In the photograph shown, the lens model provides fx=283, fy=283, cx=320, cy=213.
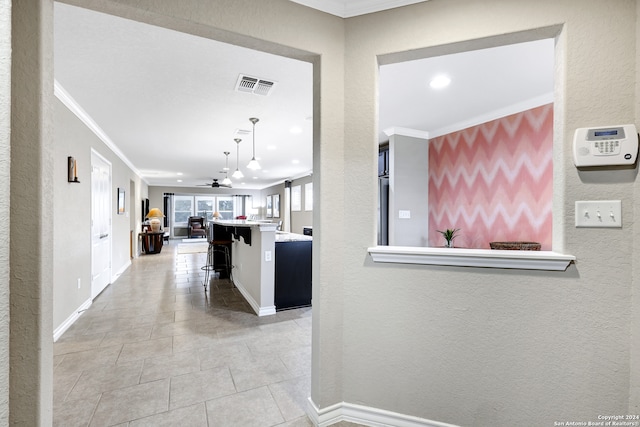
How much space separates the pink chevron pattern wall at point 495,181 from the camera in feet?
9.99

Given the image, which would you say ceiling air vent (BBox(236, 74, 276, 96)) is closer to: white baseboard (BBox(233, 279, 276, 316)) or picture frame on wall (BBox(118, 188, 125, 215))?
white baseboard (BBox(233, 279, 276, 316))

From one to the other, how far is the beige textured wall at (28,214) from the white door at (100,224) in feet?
11.5

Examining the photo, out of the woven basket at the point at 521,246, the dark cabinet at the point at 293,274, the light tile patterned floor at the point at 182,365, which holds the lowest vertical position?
the light tile patterned floor at the point at 182,365

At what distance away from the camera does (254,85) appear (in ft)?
9.02

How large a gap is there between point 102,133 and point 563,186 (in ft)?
18.0

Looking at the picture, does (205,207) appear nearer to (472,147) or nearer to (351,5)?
(472,147)

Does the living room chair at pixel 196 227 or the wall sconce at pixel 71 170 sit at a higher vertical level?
the wall sconce at pixel 71 170

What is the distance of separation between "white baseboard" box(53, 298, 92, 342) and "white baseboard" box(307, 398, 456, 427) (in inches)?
108

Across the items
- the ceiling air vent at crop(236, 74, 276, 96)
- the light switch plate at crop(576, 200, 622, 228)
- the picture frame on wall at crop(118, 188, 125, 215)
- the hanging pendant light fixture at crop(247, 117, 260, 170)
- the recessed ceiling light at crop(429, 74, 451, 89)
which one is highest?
the recessed ceiling light at crop(429, 74, 451, 89)

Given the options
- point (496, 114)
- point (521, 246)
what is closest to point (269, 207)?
point (496, 114)

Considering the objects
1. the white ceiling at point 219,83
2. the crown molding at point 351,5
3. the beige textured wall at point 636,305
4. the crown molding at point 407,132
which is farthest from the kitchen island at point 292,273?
the beige textured wall at point 636,305

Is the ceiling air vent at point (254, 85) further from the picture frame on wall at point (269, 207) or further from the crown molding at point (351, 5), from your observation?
the picture frame on wall at point (269, 207)

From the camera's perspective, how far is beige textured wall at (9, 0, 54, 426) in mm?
1050

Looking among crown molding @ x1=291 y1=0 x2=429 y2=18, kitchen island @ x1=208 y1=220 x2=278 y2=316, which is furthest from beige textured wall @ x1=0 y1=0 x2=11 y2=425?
kitchen island @ x1=208 y1=220 x2=278 y2=316
